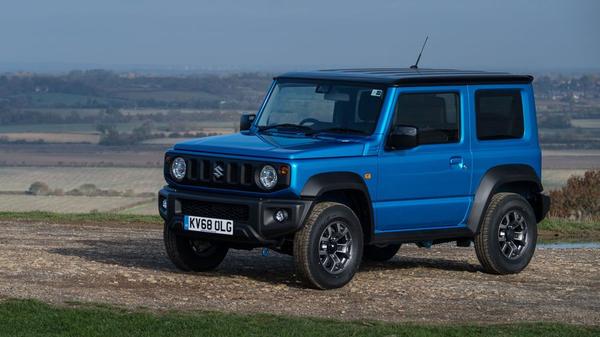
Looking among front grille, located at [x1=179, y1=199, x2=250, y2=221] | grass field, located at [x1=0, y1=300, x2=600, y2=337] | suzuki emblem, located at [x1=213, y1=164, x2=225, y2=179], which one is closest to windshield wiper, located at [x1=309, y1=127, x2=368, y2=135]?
suzuki emblem, located at [x1=213, y1=164, x2=225, y2=179]

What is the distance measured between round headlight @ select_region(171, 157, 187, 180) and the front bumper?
0.21 metres

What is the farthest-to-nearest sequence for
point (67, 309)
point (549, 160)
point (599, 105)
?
point (599, 105) < point (549, 160) < point (67, 309)

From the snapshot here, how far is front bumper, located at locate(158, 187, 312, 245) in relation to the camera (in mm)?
11141

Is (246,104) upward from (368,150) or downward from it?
downward

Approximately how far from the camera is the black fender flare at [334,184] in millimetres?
11203

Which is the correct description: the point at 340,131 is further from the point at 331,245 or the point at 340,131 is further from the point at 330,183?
the point at 331,245

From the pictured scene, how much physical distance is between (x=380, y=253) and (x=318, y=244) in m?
2.81

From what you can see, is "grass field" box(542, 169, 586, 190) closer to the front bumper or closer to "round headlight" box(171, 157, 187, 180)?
"round headlight" box(171, 157, 187, 180)

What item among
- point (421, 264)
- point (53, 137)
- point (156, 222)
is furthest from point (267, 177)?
point (53, 137)

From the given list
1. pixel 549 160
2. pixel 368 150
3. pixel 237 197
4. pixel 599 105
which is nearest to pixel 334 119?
pixel 368 150

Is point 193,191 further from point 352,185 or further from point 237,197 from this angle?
point 352,185

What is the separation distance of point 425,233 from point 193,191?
7.67 feet

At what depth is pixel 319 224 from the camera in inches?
444

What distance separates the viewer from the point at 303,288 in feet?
38.1
